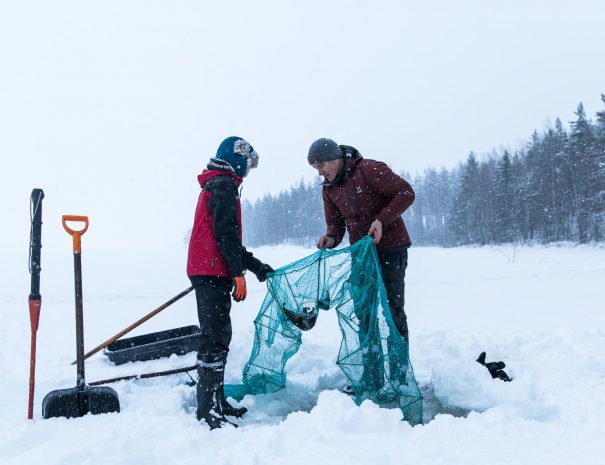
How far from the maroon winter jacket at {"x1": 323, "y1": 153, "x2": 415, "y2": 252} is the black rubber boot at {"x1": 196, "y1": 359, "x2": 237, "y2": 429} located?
5.25 feet

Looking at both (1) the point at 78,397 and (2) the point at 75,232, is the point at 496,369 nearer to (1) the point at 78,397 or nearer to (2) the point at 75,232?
(1) the point at 78,397

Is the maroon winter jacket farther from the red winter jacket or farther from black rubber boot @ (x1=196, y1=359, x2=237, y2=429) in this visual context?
black rubber boot @ (x1=196, y1=359, x2=237, y2=429)

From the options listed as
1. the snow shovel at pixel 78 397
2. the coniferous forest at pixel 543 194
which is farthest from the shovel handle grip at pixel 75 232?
the coniferous forest at pixel 543 194

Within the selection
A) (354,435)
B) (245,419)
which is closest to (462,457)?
(354,435)

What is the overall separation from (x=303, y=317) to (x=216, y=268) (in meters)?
0.81

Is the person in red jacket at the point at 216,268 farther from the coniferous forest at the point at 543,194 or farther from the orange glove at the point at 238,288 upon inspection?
the coniferous forest at the point at 543,194

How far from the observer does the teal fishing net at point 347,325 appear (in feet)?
10.1

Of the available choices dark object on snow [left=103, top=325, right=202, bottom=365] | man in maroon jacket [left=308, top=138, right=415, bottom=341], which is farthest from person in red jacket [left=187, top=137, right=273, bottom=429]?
dark object on snow [left=103, top=325, right=202, bottom=365]

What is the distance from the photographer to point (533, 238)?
43.6 metres

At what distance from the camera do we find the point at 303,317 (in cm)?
341

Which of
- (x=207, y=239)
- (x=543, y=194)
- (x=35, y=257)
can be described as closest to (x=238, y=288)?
(x=207, y=239)

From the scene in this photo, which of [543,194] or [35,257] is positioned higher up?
[543,194]

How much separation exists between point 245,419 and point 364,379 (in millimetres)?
910

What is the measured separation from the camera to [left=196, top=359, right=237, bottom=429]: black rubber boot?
288 cm
